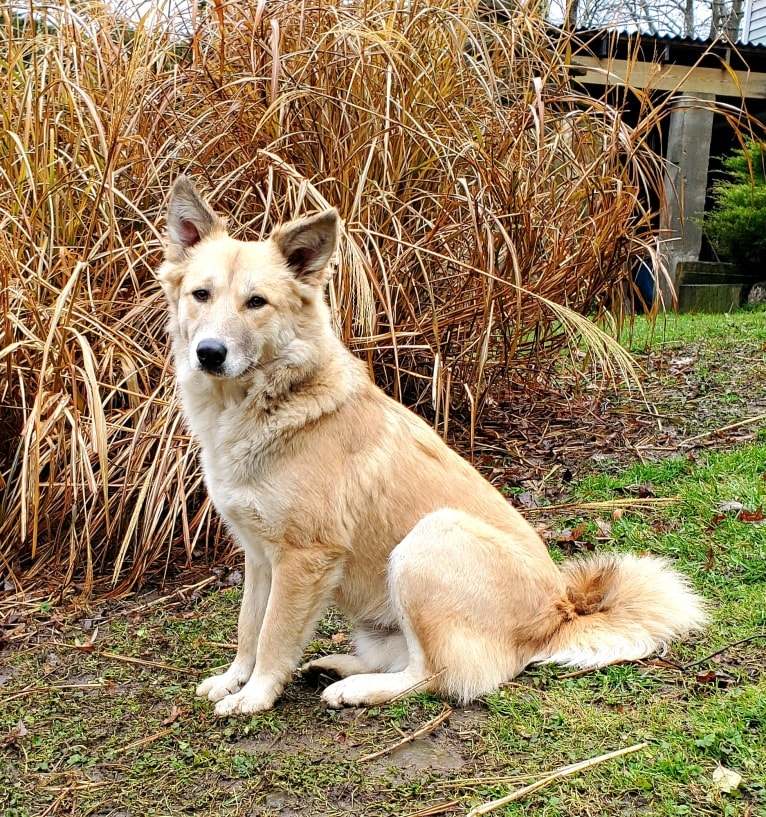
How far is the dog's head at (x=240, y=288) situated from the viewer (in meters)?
2.77

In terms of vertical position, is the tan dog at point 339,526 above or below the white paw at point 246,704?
above

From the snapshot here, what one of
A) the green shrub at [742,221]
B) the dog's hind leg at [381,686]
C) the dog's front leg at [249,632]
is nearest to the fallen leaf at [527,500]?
the dog's hind leg at [381,686]

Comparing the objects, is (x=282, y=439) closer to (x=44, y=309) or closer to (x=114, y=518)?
(x=114, y=518)

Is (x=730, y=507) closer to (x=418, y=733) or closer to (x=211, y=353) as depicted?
(x=418, y=733)

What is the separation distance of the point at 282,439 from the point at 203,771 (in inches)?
44.6

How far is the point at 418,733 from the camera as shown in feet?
8.56

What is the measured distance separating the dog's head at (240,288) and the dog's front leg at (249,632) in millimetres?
805

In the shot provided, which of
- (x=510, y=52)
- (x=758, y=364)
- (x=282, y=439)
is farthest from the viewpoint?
(x=758, y=364)

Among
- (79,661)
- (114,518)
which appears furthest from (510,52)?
(79,661)

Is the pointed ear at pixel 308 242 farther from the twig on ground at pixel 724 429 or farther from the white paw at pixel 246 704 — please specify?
the twig on ground at pixel 724 429

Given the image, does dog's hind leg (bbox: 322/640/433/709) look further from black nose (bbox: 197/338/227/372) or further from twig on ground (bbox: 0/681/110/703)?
black nose (bbox: 197/338/227/372)

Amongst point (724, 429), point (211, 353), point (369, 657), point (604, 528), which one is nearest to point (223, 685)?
point (369, 657)

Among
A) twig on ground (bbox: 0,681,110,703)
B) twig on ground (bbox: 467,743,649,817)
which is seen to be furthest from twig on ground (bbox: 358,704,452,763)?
twig on ground (bbox: 0,681,110,703)

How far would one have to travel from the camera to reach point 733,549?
151 inches
